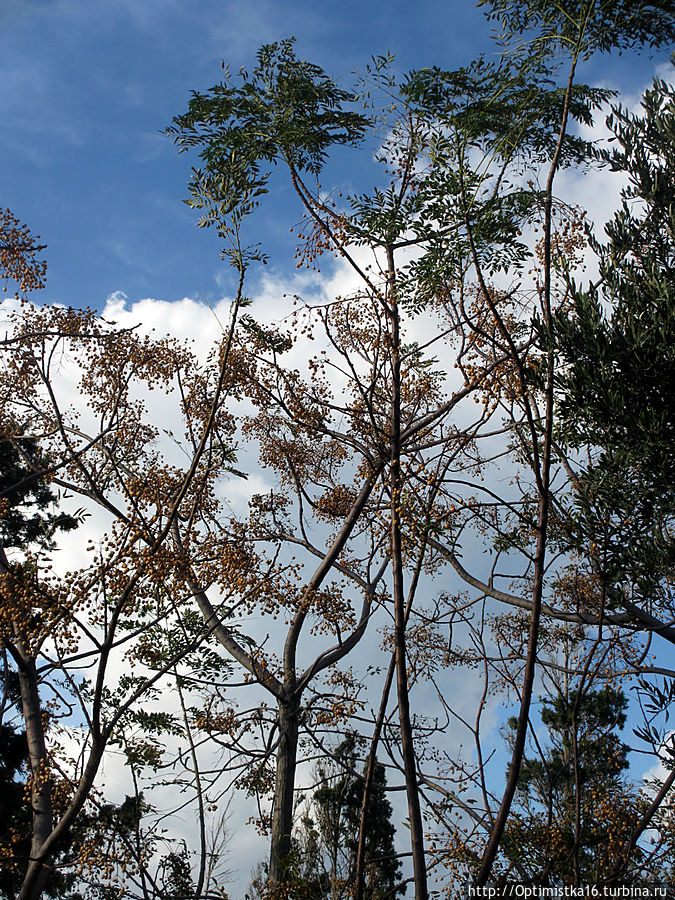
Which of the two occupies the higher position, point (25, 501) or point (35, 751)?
point (25, 501)

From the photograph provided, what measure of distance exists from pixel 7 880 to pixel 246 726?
7.73 meters

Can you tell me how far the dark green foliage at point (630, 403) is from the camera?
5.57 metres

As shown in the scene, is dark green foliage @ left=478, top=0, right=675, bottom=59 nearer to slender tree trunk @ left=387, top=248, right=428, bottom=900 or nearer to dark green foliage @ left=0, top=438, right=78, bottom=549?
slender tree trunk @ left=387, top=248, right=428, bottom=900

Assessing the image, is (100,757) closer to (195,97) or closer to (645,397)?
(645,397)

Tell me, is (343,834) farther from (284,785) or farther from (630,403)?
(630,403)

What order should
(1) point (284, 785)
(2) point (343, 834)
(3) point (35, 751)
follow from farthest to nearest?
(2) point (343, 834), (3) point (35, 751), (1) point (284, 785)

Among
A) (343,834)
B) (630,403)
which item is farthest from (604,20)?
(343,834)

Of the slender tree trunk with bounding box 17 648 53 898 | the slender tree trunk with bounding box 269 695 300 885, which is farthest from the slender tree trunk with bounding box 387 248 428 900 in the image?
the slender tree trunk with bounding box 17 648 53 898

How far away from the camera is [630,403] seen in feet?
18.7

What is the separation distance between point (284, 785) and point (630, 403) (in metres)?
6.45

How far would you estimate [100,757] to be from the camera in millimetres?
5141

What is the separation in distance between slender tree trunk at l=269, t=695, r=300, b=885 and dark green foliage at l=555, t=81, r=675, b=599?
191 inches

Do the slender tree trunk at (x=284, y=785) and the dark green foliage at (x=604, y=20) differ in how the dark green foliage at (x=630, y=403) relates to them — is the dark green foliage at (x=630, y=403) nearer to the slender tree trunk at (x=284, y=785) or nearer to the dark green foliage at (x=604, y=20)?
the dark green foliage at (x=604, y=20)

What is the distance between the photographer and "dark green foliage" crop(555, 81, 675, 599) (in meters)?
5.57
